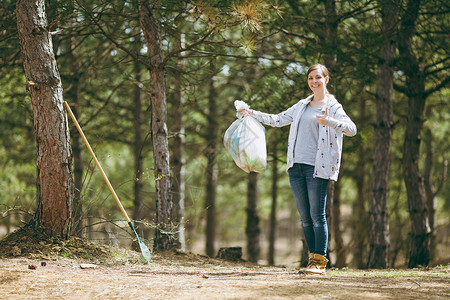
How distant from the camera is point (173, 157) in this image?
9.56 meters

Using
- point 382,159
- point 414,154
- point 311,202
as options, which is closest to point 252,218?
point 414,154

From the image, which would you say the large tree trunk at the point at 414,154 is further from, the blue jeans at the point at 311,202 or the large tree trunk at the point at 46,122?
the large tree trunk at the point at 46,122

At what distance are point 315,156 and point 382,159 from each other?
3.61 metres

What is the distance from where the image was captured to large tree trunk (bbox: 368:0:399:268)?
7.46 m

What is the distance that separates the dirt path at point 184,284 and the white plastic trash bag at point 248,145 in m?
1.08

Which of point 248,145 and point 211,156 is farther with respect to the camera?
point 211,156

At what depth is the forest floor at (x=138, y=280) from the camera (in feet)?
11.4

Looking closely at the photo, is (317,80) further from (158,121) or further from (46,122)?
(46,122)

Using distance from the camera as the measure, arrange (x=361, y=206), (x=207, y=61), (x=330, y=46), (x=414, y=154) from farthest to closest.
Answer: (x=361, y=206)
(x=414, y=154)
(x=207, y=61)
(x=330, y=46)

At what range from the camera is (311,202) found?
439cm

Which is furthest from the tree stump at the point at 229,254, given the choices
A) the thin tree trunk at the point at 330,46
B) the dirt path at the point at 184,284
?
the dirt path at the point at 184,284

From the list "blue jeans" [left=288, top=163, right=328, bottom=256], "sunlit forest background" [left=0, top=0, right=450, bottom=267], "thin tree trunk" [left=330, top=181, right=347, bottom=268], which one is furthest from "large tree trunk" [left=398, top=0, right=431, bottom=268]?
"blue jeans" [left=288, top=163, right=328, bottom=256]

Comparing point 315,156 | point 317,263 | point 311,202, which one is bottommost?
point 317,263

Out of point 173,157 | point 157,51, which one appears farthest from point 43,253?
point 173,157
